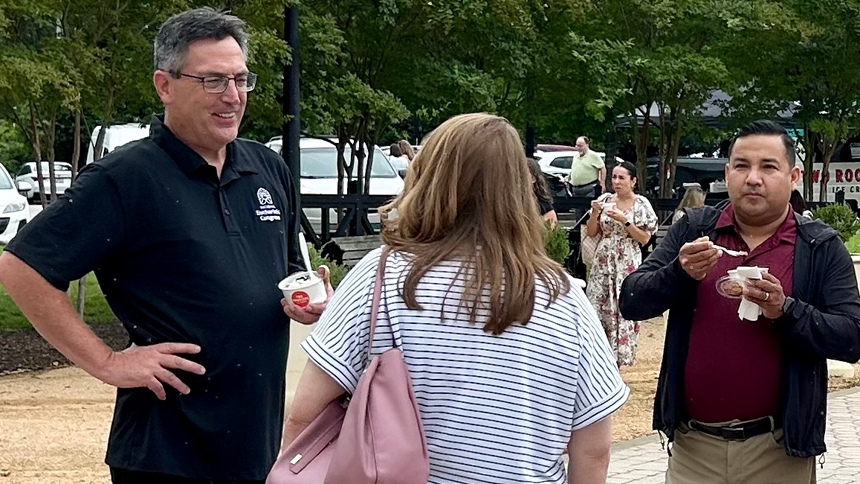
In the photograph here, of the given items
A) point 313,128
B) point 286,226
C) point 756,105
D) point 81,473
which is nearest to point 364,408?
point 286,226

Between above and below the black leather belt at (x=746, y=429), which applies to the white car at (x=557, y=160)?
below

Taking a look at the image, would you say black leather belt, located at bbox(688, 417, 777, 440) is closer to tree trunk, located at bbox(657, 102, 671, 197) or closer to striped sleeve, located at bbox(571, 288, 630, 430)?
striped sleeve, located at bbox(571, 288, 630, 430)

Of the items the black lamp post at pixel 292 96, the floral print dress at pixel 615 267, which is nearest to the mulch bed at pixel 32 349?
the black lamp post at pixel 292 96

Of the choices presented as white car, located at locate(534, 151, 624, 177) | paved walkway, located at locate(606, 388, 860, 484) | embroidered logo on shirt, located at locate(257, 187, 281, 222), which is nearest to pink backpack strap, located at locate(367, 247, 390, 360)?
embroidered logo on shirt, located at locate(257, 187, 281, 222)

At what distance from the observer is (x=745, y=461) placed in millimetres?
4391

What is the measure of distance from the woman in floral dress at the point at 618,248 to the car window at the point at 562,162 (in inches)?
1096

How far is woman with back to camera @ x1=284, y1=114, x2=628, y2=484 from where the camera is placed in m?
2.90

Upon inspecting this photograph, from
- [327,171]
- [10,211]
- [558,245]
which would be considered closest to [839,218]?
[558,245]

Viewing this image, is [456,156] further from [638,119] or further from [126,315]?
[638,119]

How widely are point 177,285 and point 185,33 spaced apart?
73cm

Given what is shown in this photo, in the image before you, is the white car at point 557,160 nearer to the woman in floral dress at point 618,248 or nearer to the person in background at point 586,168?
the person in background at point 586,168

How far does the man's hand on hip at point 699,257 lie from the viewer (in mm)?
4188

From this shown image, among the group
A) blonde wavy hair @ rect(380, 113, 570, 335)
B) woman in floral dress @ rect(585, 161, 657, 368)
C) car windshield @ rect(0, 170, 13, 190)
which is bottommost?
car windshield @ rect(0, 170, 13, 190)

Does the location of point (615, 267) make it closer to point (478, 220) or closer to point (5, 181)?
point (478, 220)
